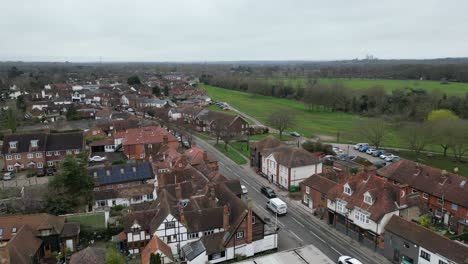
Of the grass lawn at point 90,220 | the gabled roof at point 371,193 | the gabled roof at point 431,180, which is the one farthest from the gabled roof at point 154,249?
the gabled roof at point 431,180

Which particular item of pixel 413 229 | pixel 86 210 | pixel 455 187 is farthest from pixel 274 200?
pixel 86 210

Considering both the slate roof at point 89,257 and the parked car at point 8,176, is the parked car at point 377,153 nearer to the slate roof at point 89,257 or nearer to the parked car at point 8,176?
the slate roof at point 89,257

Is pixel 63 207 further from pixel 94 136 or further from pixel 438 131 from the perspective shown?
pixel 438 131

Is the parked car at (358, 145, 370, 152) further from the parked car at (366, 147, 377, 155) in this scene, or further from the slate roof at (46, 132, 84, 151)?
the slate roof at (46, 132, 84, 151)

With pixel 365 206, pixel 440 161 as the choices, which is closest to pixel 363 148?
pixel 440 161

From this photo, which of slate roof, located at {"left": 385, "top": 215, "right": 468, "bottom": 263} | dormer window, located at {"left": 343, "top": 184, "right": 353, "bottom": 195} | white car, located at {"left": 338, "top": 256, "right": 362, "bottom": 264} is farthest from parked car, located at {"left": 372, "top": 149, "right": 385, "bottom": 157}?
white car, located at {"left": 338, "top": 256, "right": 362, "bottom": 264}

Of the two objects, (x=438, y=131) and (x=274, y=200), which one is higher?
(x=438, y=131)
